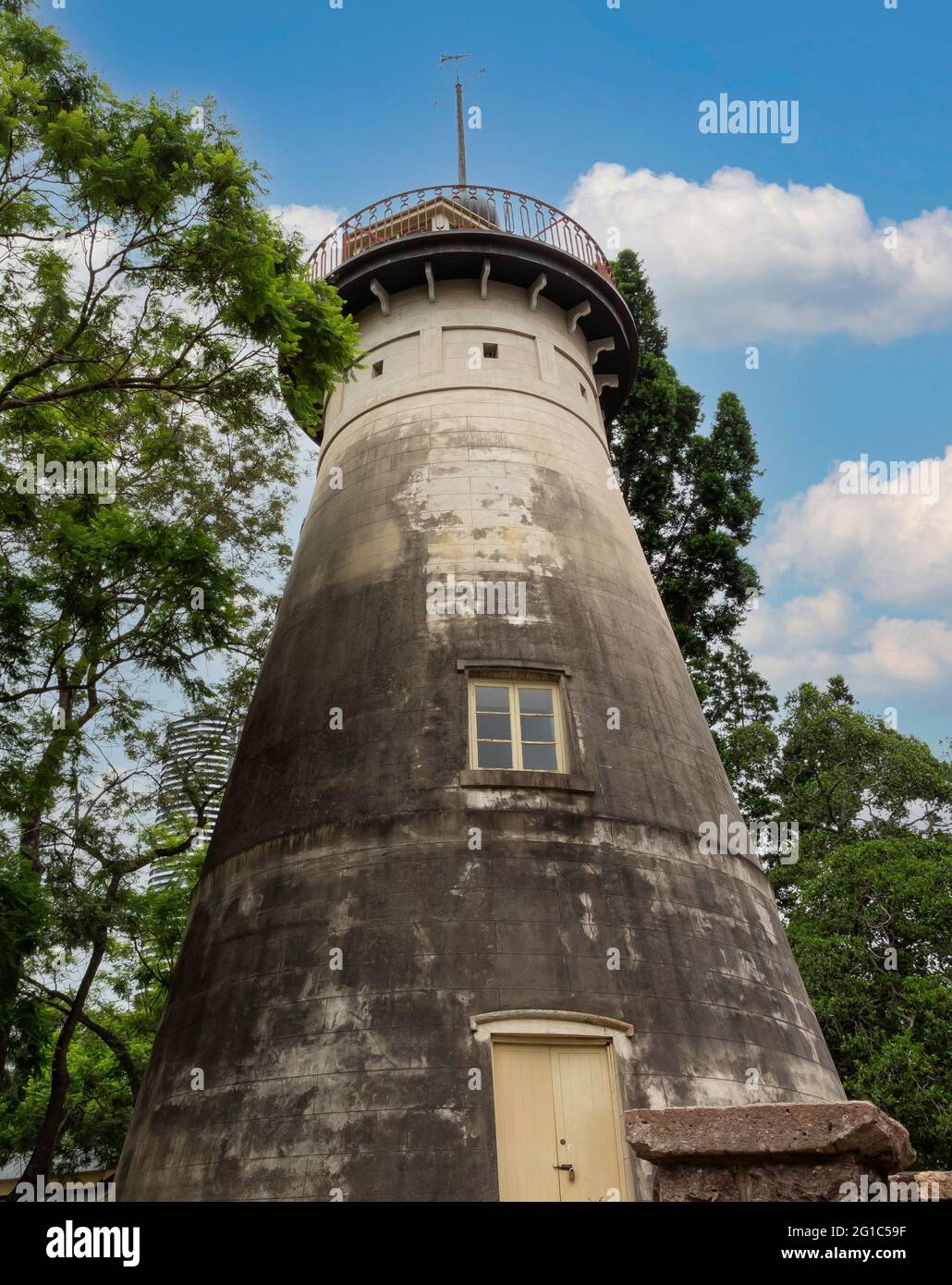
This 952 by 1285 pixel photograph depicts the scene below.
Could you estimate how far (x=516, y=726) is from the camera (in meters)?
12.1

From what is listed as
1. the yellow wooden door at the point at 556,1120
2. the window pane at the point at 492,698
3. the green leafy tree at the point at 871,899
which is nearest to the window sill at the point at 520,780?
the window pane at the point at 492,698

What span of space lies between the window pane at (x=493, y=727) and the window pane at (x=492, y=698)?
152mm

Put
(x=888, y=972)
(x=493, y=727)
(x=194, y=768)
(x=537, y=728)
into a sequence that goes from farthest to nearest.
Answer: (x=194, y=768)
(x=888, y=972)
(x=537, y=728)
(x=493, y=727)

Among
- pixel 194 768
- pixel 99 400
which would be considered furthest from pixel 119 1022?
pixel 99 400

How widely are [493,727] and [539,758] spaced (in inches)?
28.1

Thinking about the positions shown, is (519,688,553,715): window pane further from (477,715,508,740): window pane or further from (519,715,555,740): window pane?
(477,715,508,740): window pane

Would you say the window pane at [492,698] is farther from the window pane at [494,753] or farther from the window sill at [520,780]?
the window sill at [520,780]

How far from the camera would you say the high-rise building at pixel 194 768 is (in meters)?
20.5

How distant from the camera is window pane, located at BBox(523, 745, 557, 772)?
11805 mm

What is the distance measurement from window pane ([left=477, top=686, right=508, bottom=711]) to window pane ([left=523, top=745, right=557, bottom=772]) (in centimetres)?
68

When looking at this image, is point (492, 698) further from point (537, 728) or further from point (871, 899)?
point (871, 899)

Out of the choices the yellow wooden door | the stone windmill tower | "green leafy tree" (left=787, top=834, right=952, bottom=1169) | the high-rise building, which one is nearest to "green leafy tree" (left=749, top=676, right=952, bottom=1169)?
"green leafy tree" (left=787, top=834, right=952, bottom=1169)

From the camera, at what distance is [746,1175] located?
16.4 feet
